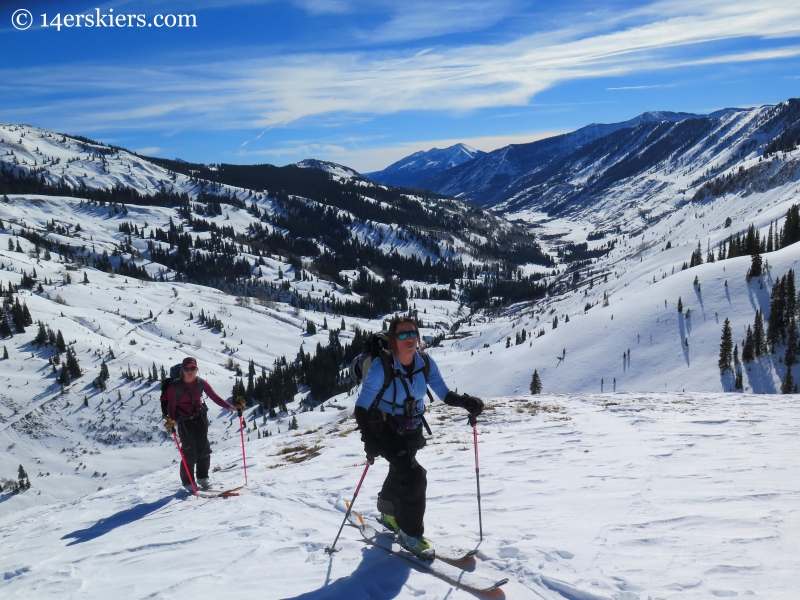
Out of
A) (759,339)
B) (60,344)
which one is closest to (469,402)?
(759,339)

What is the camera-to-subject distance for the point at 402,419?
7.12 meters

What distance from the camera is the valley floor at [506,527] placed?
6.26 metres

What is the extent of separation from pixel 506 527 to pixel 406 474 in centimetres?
264

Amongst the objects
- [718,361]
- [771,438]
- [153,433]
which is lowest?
[153,433]

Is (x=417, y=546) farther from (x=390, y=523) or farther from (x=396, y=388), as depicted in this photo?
(x=396, y=388)

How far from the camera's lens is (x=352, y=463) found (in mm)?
15156

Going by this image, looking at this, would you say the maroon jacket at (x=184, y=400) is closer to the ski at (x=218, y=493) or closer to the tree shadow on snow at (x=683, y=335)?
the ski at (x=218, y=493)

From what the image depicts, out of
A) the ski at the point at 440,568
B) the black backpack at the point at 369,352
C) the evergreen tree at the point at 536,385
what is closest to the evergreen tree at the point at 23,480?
the evergreen tree at the point at 536,385

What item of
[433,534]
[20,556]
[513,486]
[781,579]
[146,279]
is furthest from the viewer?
[146,279]

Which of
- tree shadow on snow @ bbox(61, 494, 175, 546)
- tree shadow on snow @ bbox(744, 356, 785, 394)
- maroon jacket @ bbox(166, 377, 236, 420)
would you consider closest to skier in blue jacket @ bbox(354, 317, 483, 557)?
maroon jacket @ bbox(166, 377, 236, 420)

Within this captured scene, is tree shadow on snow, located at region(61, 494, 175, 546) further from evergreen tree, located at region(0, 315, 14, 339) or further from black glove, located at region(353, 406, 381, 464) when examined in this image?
evergreen tree, located at region(0, 315, 14, 339)

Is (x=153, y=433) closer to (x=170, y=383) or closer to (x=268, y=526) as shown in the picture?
(x=170, y=383)

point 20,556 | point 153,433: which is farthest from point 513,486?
point 153,433

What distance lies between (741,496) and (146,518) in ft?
44.3
